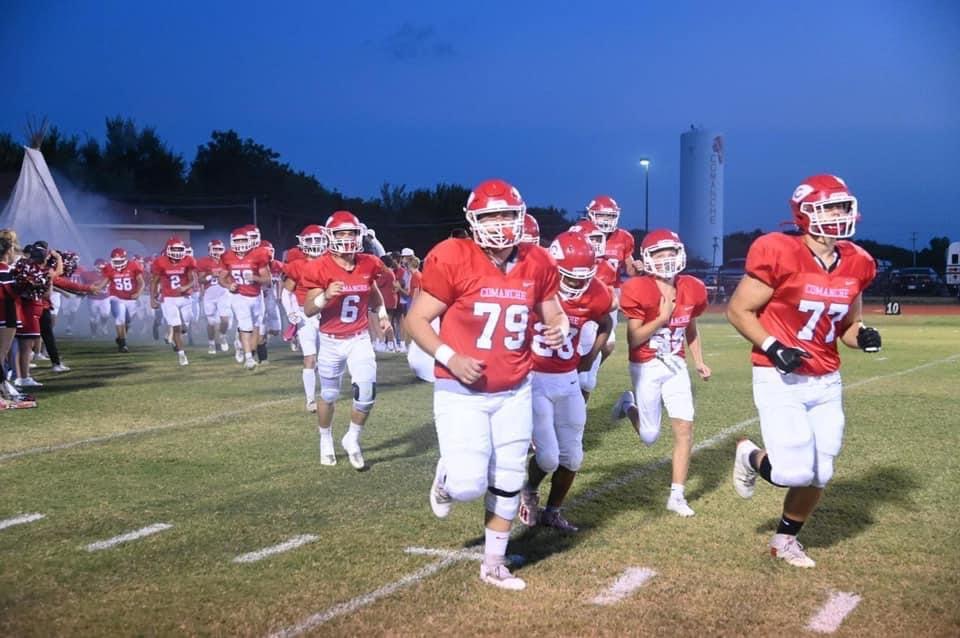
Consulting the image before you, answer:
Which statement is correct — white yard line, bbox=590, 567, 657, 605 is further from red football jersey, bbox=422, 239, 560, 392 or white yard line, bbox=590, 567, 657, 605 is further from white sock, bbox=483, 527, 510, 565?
red football jersey, bbox=422, 239, 560, 392

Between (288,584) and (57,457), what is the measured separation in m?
4.33

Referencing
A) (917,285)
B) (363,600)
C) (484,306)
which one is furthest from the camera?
(917,285)

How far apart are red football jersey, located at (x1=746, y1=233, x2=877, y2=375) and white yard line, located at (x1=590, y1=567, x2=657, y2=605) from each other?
135 centimetres

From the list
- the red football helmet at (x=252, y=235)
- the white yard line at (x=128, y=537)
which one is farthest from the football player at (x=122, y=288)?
the white yard line at (x=128, y=537)

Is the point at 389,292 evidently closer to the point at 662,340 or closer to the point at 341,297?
the point at 341,297

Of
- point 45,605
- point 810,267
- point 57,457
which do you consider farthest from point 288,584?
point 57,457

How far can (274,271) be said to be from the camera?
64.3 feet

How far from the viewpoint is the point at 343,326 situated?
8.17 meters

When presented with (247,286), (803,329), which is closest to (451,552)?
(803,329)

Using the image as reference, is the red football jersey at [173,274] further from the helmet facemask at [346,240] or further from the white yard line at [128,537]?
the white yard line at [128,537]

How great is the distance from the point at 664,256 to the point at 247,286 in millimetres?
10274

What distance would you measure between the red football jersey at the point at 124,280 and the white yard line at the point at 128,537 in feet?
45.6

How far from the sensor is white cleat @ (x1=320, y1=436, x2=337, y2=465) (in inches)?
314

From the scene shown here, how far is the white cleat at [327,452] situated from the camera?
26.2 feet
